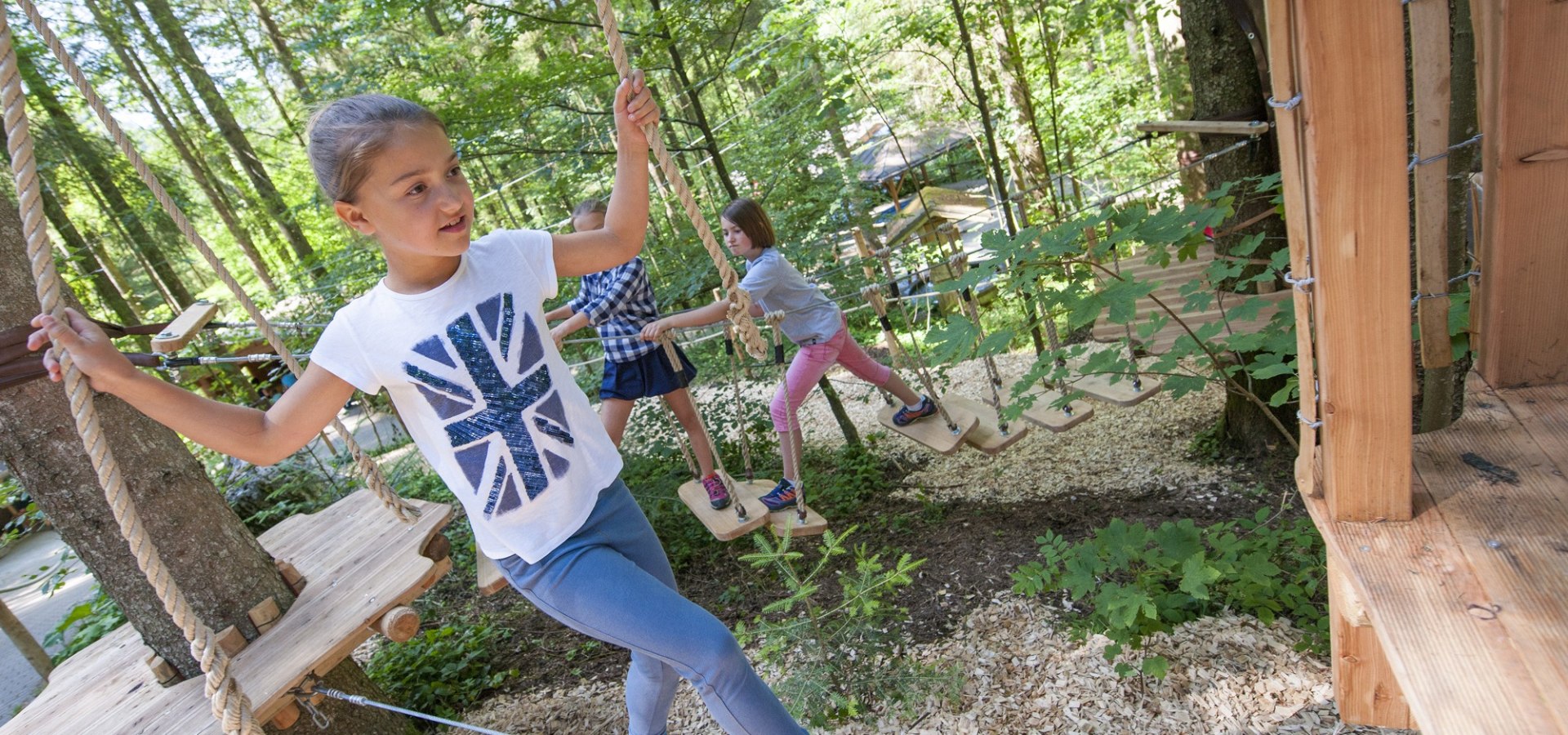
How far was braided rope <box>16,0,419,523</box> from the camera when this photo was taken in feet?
5.05

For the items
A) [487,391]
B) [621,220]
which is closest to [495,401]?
[487,391]

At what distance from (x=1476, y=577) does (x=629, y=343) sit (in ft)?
8.14

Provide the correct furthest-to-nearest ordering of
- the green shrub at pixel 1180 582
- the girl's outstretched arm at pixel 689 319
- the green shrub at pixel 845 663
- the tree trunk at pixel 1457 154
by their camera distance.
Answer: the girl's outstretched arm at pixel 689 319 < the green shrub at pixel 845 663 < the green shrub at pixel 1180 582 < the tree trunk at pixel 1457 154

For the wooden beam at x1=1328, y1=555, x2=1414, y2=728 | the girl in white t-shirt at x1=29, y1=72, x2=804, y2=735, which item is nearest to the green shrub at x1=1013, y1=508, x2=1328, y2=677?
the wooden beam at x1=1328, y1=555, x2=1414, y2=728

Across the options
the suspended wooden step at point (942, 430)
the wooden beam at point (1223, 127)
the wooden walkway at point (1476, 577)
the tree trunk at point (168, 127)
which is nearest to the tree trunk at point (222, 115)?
the tree trunk at point (168, 127)

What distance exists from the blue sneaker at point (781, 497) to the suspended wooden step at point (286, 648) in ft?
3.52

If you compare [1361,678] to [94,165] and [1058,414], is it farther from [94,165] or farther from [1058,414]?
[94,165]

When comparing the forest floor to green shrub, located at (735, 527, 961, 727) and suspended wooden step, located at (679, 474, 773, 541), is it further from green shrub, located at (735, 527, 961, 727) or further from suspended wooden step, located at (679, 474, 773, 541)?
suspended wooden step, located at (679, 474, 773, 541)

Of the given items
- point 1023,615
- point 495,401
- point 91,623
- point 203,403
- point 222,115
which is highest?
point 222,115

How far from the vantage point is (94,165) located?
6488mm

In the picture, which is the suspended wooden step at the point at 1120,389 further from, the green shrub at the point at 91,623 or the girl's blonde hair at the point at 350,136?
the green shrub at the point at 91,623

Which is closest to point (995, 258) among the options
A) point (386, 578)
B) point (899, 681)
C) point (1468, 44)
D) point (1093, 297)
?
point (1093, 297)

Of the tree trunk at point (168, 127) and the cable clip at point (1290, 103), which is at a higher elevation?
the tree trunk at point (168, 127)

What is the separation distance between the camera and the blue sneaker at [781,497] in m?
2.81
